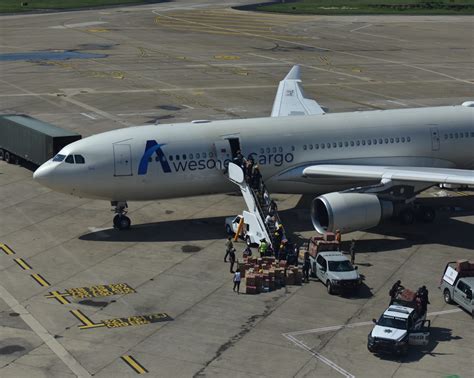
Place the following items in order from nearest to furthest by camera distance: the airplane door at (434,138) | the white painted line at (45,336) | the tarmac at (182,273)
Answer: the white painted line at (45,336)
the tarmac at (182,273)
the airplane door at (434,138)

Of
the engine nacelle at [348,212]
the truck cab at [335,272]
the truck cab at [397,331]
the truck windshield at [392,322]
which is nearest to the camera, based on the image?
the truck cab at [397,331]

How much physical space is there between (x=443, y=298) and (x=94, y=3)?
142 m

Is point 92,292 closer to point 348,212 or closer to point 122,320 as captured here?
point 122,320

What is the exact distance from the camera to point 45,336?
35.5 metres

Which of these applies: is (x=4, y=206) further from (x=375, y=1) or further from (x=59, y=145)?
(x=375, y=1)

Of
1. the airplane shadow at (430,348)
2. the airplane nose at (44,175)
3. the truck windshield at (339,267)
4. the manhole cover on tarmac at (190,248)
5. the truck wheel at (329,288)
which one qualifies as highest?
the airplane nose at (44,175)

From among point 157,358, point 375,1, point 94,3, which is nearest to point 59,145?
point 157,358

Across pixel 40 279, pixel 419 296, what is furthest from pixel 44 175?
pixel 419 296

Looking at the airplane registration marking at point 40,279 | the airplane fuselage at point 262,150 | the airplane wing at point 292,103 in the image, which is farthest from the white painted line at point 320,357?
the airplane wing at point 292,103

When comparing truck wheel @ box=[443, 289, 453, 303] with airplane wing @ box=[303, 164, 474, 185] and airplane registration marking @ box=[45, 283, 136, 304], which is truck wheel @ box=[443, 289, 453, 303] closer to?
airplane wing @ box=[303, 164, 474, 185]

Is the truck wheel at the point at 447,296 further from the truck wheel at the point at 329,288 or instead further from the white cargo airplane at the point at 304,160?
the white cargo airplane at the point at 304,160

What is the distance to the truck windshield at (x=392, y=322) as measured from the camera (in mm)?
34750

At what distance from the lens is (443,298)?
39906mm

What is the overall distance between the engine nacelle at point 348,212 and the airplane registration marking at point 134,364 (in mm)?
15698
